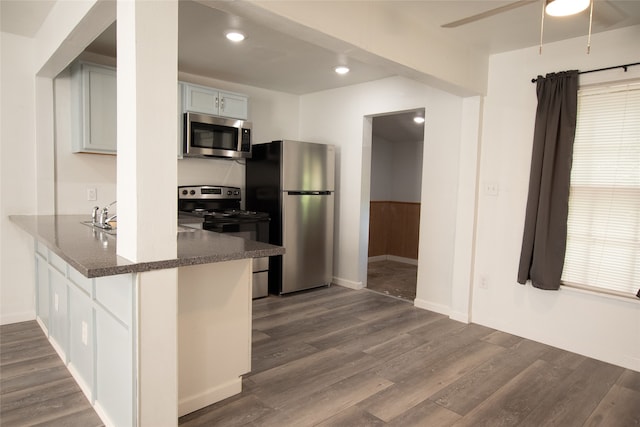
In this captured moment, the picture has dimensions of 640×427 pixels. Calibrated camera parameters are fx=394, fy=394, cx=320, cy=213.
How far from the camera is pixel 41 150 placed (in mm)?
3271

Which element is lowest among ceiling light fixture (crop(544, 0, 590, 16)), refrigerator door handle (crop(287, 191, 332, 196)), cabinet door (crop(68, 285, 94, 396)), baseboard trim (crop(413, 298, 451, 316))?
baseboard trim (crop(413, 298, 451, 316))

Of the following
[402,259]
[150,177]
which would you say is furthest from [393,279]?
[150,177]

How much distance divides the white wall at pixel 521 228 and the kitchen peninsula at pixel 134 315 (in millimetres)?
2259

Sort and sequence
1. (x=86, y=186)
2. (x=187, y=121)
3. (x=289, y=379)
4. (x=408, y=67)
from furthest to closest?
(x=187, y=121) < (x=86, y=186) < (x=408, y=67) < (x=289, y=379)

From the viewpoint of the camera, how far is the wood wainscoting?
6.21m

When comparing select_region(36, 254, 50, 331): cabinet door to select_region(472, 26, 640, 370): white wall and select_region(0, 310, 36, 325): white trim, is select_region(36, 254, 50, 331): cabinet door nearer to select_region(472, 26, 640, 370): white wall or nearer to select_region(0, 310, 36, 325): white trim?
select_region(0, 310, 36, 325): white trim

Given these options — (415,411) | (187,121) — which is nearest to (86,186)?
(187,121)

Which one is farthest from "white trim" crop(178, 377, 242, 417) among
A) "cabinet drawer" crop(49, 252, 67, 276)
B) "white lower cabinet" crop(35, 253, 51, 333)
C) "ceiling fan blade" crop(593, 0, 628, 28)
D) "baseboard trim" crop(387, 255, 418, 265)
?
"baseboard trim" crop(387, 255, 418, 265)

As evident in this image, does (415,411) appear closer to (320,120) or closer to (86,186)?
(86,186)

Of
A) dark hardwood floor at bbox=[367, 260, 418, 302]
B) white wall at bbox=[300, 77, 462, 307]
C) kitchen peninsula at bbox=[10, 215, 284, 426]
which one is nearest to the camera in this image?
kitchen peninsula at bbox=[10, 215, 284, 426]

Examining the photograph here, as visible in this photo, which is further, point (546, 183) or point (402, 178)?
point (402, 178)

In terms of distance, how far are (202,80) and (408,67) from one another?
2515mm

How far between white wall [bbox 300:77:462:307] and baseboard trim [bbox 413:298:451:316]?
31 millimetres

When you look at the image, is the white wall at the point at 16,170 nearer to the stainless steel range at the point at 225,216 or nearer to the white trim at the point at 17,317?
the white trim at the point at 17,317
